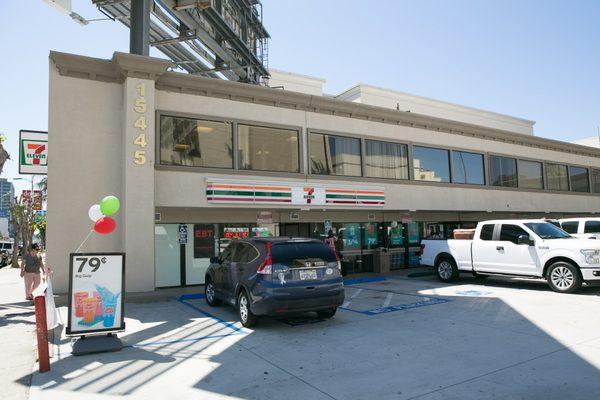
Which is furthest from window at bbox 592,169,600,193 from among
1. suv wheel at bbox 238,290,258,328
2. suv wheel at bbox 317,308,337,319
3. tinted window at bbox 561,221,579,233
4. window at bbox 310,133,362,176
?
suv wheel at bbox 238,290,258,328

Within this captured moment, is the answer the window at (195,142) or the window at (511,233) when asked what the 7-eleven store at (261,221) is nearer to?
the window at (195,142)

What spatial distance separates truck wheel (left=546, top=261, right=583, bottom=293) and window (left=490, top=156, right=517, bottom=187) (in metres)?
11.3

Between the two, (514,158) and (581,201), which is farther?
(581,201)

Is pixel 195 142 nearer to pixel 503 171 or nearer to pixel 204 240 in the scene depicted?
pixel 204 240

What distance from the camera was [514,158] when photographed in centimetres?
2409

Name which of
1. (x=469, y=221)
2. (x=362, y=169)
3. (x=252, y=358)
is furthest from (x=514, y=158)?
(x=252, y=358)

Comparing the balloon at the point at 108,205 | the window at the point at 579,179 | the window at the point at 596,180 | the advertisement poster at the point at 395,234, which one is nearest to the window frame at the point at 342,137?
the advertisement poster at the point at 395,234

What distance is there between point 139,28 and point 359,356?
40.9 feet

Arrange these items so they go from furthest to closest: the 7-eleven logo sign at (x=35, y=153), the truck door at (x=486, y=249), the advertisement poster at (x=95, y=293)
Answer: the 7-eleven logo sign at (x=35, y=153), the truck door at (x=486, y=249), the advertisement poster at (x=95, y=293)

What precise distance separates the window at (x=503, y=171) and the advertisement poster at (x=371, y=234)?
25.3ft

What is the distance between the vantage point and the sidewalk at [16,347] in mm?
5812

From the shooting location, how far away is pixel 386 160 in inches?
743

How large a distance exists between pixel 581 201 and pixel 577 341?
24.9m

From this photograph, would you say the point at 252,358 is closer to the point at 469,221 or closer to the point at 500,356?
the point at 500,356
